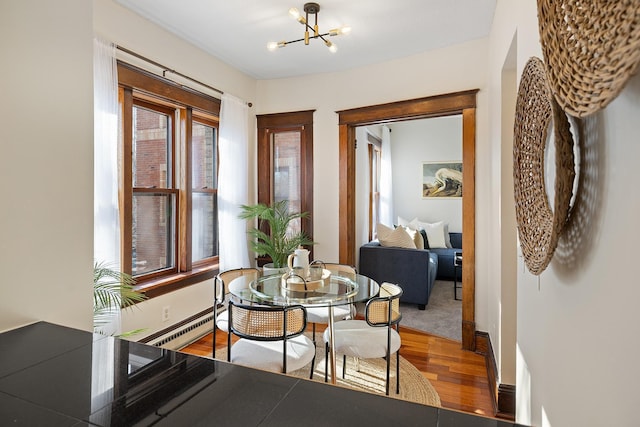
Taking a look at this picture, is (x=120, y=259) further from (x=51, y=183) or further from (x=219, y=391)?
(x=219, y=391)

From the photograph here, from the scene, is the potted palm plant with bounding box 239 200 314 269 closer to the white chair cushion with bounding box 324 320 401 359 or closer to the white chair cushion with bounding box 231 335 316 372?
the white chair cushion with bounding box 324 320 401 359

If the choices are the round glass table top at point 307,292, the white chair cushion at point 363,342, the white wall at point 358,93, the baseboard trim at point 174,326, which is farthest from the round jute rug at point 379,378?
the white wall at point 358,93

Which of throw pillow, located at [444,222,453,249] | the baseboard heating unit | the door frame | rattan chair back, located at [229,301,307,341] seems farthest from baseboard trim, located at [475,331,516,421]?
throw pillow, located at [444,222,453,249]

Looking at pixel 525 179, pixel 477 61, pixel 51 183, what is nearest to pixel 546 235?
pixel 525 179

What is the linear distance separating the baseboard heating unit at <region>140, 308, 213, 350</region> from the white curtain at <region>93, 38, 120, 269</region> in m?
0.78

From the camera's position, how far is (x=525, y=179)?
1.21 metres

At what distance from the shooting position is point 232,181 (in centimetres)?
365

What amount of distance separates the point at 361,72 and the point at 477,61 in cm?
113

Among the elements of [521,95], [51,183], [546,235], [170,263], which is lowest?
[170,263]

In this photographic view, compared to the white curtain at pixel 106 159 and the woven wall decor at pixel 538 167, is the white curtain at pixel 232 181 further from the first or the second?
the woven wall decor at pixel 538 167

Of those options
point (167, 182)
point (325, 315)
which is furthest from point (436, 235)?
point (167, 182)

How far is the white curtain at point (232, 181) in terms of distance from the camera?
11.7ft

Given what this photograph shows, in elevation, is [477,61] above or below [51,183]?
above

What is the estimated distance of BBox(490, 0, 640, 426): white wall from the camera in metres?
0.59
